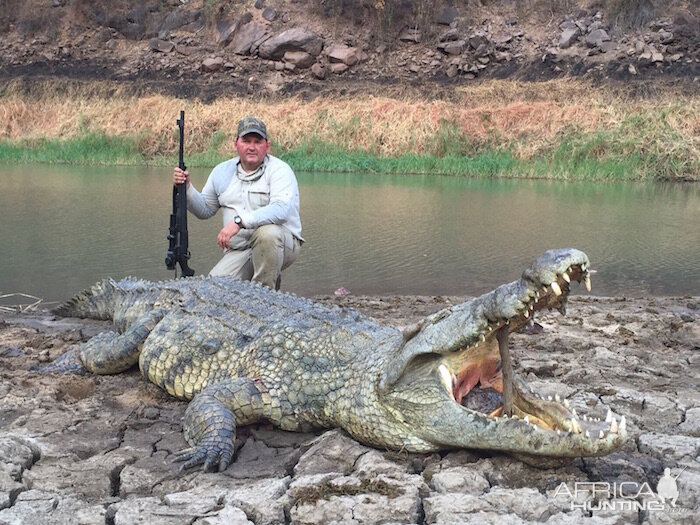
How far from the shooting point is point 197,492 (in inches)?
103

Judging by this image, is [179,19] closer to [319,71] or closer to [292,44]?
[292,44]

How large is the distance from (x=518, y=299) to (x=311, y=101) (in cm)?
2297

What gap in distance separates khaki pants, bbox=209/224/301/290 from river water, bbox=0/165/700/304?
1036 mm

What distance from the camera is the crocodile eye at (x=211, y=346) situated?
3664 millimetres

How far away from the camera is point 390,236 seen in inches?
366

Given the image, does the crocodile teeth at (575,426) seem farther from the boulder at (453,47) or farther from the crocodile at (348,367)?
the boulder at (453,47)

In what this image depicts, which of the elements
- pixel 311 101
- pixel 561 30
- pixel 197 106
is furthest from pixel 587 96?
pixel 197 106

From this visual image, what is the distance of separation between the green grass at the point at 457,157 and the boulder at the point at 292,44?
6399 mm

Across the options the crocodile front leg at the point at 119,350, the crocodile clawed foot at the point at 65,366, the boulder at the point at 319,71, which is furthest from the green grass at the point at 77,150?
the crocodile front leg at the point at 119,350

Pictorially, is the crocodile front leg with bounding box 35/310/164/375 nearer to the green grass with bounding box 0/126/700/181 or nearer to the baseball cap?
the baseball cap
